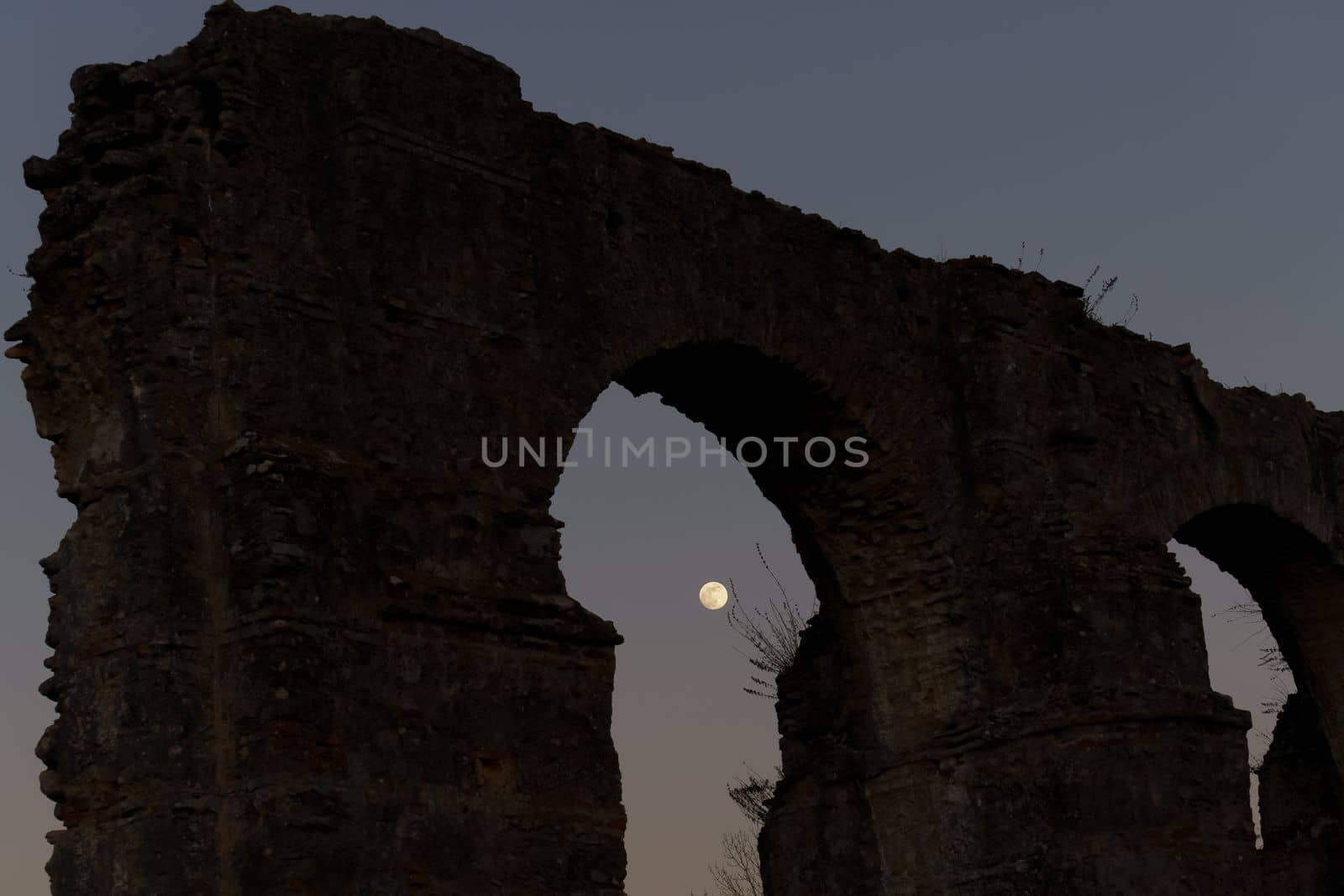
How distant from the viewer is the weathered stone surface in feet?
25.1

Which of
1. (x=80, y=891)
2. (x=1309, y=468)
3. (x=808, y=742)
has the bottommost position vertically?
(x=80, y=891)

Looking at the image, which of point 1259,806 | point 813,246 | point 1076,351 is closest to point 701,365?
point 813,246

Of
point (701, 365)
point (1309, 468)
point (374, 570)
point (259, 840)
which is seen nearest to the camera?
point (259, 840)

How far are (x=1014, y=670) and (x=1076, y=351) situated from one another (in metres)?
1.88

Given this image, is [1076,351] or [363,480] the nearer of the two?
[363,480]

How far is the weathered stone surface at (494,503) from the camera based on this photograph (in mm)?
7660

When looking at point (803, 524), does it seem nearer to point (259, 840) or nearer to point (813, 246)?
point (813, 246)

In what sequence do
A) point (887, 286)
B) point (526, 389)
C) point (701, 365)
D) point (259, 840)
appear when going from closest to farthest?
point (259, 840), point (526, 389), point (701, 365), point (887, 286)

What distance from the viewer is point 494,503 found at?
8.53m

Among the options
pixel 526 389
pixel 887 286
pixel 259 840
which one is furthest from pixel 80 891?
pixel 887 286

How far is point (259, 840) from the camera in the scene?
289 inches

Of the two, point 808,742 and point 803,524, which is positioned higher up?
point 803,524

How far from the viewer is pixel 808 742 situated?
36.3ft

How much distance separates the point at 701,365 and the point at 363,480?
2482 mm
